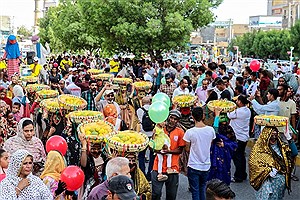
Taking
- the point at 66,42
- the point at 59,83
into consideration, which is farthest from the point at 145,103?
the point at 66,42

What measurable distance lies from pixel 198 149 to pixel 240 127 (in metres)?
2.17

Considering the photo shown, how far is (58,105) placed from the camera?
777cm

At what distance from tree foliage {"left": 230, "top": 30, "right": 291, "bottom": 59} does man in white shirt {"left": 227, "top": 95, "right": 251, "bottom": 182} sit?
53112mm

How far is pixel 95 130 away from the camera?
5.79 meters

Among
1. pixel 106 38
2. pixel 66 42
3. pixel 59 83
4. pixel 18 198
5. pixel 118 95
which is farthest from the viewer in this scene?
pixel 66 42

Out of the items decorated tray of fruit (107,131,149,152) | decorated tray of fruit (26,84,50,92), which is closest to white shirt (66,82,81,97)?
decorated tray of fruit (26,84,50,92)

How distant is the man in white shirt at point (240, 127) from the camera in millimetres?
8344

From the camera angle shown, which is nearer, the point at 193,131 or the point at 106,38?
the point at 193,131

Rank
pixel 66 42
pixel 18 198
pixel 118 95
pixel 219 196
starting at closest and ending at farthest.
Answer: pixel 219 196 < pixel 18 198 < pixel 118 95 < pixel 66 42

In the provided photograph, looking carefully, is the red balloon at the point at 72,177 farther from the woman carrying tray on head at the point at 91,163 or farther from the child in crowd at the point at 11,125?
the child in crowd at the point at 11,125

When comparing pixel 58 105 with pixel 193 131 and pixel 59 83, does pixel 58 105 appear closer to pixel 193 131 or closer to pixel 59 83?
pixel 193 131

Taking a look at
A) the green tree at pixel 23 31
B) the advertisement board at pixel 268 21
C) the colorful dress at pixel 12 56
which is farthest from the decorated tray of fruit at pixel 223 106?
the green tree at pixel 23 31

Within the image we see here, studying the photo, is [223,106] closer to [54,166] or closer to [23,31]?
[54,166]

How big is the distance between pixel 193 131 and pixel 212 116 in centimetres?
225
